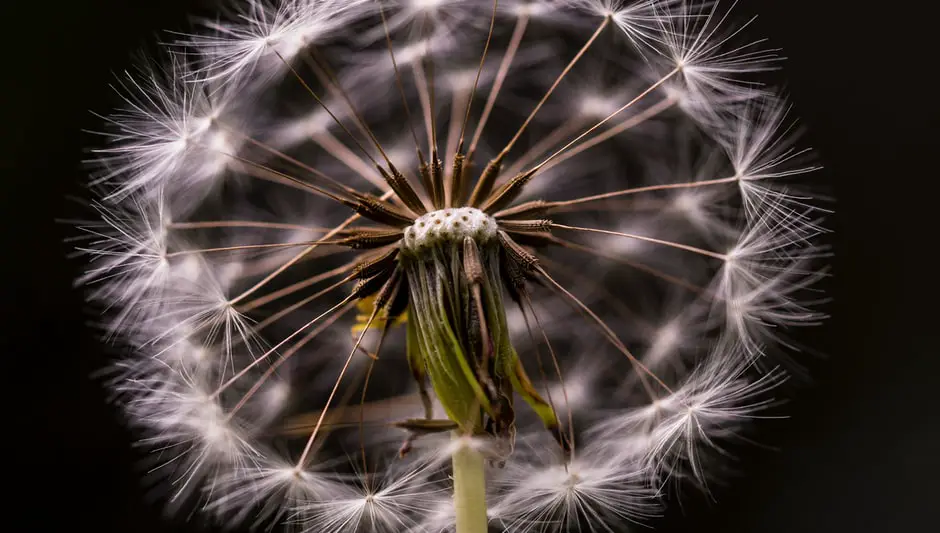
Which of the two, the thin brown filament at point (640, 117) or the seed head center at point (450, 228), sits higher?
the thin brown filament at point (640, 117)

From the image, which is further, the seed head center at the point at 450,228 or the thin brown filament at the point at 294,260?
the thin brown filament at the point at 294,260

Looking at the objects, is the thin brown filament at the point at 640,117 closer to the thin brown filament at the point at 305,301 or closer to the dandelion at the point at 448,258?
the dandelion at the point at 448,258

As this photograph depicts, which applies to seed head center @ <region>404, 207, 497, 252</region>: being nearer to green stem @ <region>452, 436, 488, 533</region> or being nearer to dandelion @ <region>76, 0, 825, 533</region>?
dandelion @ <region>76, 0, 825, 533</region>

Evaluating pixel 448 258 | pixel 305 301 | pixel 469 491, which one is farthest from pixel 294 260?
pixel 469 491

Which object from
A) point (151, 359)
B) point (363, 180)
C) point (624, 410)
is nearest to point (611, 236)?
point (624, 410)

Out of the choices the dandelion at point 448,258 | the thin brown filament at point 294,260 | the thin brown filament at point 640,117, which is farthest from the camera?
the thin brown filament at point 640,117

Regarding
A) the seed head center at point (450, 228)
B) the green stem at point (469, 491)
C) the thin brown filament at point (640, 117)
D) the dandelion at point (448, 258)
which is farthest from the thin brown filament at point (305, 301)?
the thin brown filament at point (640, 117)

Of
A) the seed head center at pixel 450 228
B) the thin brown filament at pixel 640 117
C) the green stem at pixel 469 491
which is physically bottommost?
the green stem at pixel 469 491

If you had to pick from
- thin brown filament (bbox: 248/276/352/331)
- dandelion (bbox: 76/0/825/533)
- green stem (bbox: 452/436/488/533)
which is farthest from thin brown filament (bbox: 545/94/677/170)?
green stem (bbox: 452/436/488/533)
